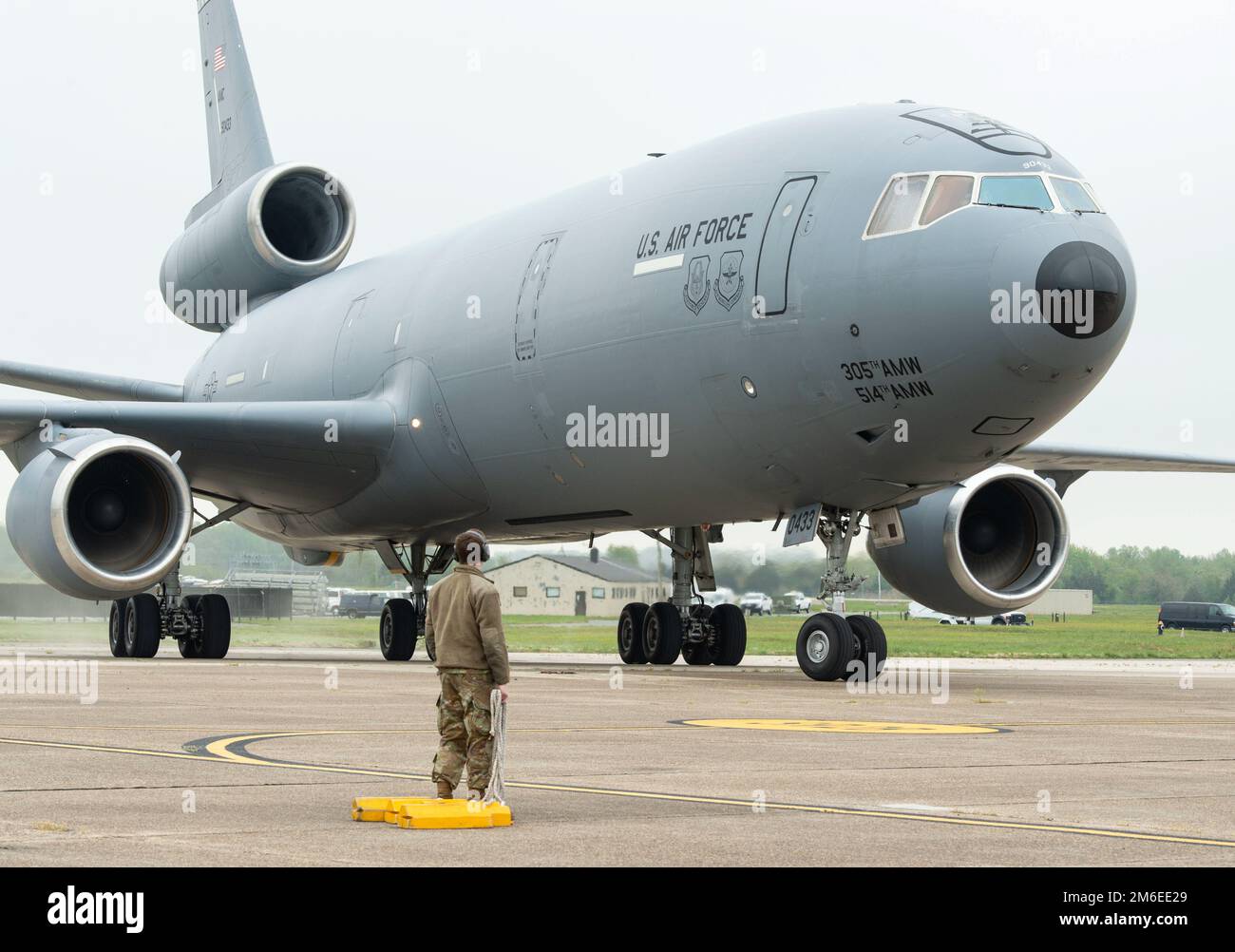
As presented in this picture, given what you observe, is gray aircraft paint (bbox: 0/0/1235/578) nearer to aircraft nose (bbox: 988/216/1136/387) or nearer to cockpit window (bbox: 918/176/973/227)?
aircraft nose (bbox: 988/216/1136/387)

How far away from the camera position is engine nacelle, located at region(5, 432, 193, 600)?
19469mm

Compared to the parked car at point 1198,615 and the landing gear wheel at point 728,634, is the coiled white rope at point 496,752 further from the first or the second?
the parked car at point 1198,615

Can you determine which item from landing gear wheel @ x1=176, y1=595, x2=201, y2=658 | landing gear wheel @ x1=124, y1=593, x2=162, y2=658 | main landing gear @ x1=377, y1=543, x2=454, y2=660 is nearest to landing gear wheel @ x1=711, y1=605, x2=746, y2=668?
main landing gear @ x1=377, y1=543, x2=454, y2=660

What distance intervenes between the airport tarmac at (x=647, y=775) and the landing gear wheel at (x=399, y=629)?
328 inches

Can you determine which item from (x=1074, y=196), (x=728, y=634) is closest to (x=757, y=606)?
(x=728, y=634)

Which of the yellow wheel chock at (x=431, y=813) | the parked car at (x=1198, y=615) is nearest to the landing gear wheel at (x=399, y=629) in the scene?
the yellow wheel chock at (x=431, y=813)

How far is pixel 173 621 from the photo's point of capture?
2530cm

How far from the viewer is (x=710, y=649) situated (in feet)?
80.0

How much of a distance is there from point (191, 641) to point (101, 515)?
515 centimetres

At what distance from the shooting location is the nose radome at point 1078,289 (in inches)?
583

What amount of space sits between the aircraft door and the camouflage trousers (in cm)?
913

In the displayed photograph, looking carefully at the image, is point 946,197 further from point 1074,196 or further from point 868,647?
point 868,647

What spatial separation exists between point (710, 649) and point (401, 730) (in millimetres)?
12950
